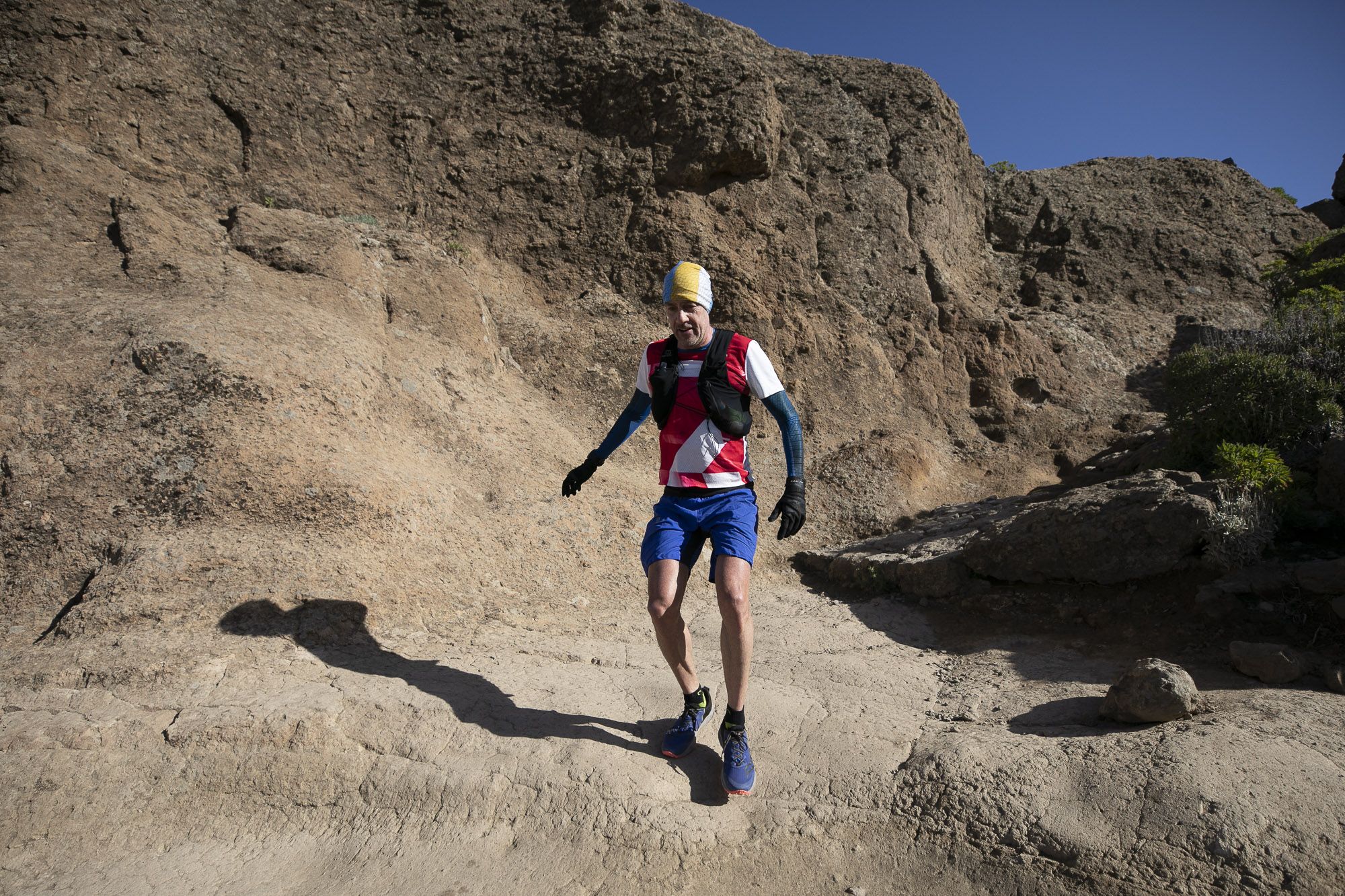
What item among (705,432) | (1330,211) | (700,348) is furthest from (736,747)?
(1330,211)

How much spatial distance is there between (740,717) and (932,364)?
7.52m

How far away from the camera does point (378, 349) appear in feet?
22.1

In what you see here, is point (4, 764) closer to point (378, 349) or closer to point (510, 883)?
point (510, 883)

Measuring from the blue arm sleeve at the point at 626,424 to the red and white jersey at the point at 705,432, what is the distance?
288 mm

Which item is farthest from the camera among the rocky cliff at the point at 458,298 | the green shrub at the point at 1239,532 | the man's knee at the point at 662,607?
the rocky cliff at the point at 458,298

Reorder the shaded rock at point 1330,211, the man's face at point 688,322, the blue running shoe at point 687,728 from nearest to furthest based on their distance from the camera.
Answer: the blue running shoe at point 687,728 < the man's face at point 688,322 < the shaded rock at point 1330,211

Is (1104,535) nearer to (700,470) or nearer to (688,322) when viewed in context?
(700,470)

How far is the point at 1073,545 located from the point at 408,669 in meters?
3.98

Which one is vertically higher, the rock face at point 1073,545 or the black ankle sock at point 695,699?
the rock face at point 1073,545

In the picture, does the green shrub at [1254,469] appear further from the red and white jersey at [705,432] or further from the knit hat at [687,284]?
the knit hat at [687,284]

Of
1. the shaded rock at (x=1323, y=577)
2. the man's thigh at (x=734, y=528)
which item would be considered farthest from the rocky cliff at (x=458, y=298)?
the shaded rock at (x=1323, y=577)

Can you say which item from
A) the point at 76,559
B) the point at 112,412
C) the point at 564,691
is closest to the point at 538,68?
the point at 112,412

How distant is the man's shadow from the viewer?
351cm

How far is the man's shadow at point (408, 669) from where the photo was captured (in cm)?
351
